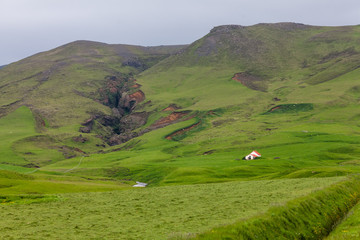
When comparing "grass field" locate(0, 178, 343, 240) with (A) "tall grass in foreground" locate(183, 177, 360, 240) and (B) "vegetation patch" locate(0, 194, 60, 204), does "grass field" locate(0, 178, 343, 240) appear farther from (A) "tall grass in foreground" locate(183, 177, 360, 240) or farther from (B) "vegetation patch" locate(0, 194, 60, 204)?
(B) "vegetation patch" locate(0, 194, 60, 204)

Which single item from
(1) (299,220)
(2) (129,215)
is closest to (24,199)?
(2) (129,215)

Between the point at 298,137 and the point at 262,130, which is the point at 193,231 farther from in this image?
the point at 262,130

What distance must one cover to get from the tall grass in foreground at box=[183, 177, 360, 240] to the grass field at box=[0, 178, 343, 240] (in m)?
1.47

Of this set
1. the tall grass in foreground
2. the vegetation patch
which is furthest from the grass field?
the vegetation patch

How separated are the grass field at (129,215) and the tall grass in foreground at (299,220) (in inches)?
57.9

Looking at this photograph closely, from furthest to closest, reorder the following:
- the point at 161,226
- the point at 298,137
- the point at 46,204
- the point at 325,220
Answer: the point at 298,137 → the point at 46,204 → the point at 325,220 → the point at 161,226

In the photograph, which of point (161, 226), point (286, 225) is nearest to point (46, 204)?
point (161, 226)

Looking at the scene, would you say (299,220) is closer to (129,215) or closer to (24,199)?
(129,215)

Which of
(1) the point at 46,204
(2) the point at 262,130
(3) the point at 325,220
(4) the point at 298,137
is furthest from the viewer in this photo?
(2) the point at 262,130

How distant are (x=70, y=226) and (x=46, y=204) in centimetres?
1678

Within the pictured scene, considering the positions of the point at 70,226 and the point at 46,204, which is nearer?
the point at 70,226

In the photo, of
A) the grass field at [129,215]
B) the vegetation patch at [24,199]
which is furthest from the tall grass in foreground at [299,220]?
the vegetation patch at [24,199]

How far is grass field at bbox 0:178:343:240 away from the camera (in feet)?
97.5

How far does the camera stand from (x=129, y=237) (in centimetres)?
2794
